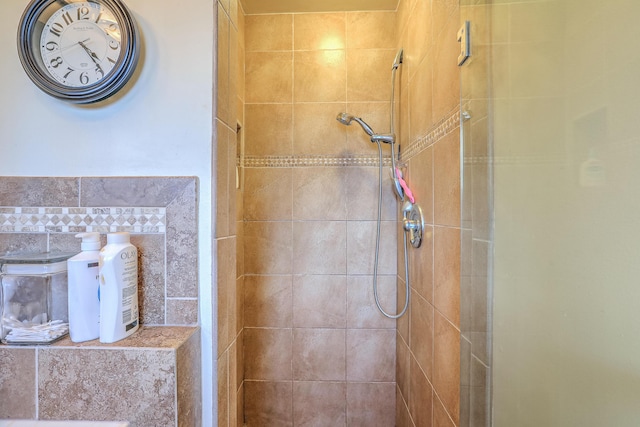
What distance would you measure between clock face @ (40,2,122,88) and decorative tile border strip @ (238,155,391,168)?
99 centimetres

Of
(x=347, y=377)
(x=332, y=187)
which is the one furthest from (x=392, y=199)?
(x=347, y=377)

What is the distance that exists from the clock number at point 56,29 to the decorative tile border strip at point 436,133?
109cm

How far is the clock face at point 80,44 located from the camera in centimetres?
70

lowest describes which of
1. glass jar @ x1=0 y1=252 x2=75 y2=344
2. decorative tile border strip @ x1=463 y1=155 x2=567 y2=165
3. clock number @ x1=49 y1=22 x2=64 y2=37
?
glass jar @ x1=0 y1=252 x2=75 y2=344

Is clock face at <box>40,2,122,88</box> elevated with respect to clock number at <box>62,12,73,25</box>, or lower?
lower

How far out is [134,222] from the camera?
73 centimetres

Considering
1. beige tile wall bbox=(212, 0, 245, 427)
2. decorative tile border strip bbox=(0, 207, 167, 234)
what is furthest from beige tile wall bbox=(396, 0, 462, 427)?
decorative tile border strip bbox=(0, 207, 167, 234)

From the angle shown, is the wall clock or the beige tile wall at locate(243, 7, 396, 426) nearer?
the wall clock

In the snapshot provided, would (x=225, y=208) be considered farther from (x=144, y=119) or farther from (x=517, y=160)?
(x=517, y=160)

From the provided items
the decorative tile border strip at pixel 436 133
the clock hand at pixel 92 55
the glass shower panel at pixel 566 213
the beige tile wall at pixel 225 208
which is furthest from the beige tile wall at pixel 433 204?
the clock hand at pixel 92 55

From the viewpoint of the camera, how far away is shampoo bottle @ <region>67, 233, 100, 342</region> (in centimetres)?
62

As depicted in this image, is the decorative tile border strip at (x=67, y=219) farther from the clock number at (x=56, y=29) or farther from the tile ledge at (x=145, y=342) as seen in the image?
the clock number at (x=56, y=29)

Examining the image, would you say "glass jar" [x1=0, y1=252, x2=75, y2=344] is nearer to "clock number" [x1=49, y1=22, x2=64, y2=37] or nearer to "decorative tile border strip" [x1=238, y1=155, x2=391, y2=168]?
"clock number" [x1=49, y1=22, x2=64, y2=37]

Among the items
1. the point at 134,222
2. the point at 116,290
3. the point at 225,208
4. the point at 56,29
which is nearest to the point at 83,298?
the point at 116,290
